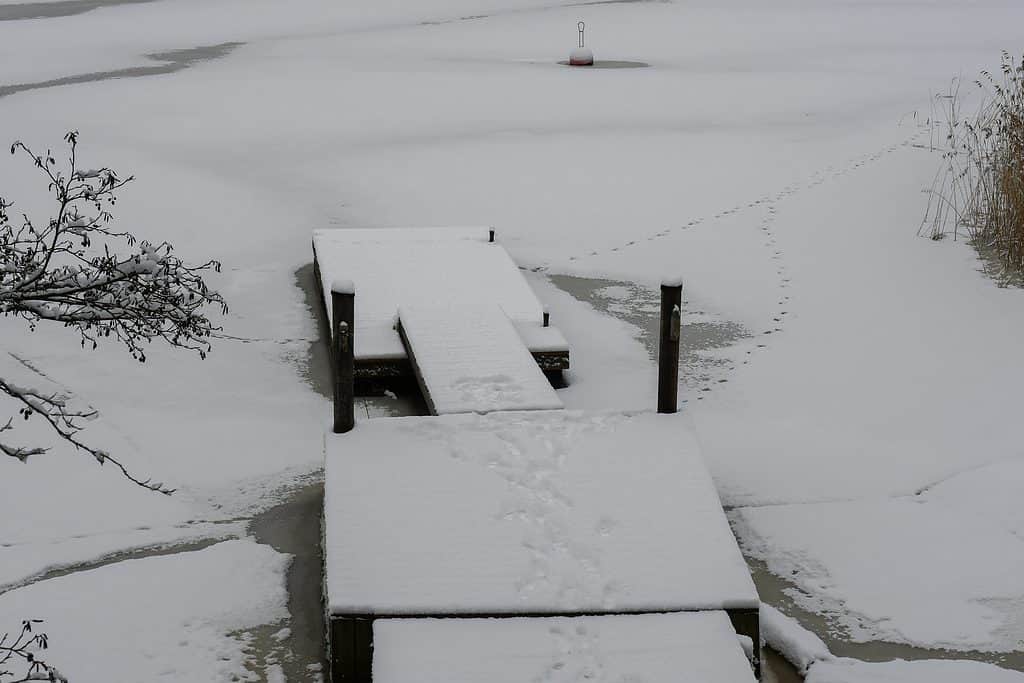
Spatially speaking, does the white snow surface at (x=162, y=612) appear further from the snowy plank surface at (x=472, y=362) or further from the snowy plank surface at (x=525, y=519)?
the snowy plank surface at (x=472, y=362)

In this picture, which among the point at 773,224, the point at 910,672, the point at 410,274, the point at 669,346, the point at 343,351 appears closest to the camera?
Answer: the point at 910,672

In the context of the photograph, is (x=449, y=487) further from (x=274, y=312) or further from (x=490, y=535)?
(x=274, y=312)

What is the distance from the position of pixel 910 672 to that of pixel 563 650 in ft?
3.80

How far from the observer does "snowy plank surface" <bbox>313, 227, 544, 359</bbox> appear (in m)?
6.91

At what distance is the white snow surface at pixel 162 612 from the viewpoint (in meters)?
4.08

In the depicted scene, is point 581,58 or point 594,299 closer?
point 594,299

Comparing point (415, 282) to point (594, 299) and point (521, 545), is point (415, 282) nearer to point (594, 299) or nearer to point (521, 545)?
point (594, 299)

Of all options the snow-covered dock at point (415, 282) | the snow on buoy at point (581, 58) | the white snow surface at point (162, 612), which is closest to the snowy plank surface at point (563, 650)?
the white snow surface at point (162, 612)

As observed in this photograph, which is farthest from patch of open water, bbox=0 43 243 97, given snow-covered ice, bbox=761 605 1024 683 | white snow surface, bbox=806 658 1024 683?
white snow surface, bbox=806 658 1024 683

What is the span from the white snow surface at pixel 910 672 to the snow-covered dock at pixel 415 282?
2.67 metres

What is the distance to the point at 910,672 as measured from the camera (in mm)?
4090

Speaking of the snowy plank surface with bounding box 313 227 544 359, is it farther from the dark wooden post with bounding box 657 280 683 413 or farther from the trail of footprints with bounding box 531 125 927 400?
the dark wooden post with bounding box 657 280 683 413

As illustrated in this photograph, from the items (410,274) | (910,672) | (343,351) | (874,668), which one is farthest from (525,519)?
(410,274)

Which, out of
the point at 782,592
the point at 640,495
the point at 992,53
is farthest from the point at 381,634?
the point at 992,53
